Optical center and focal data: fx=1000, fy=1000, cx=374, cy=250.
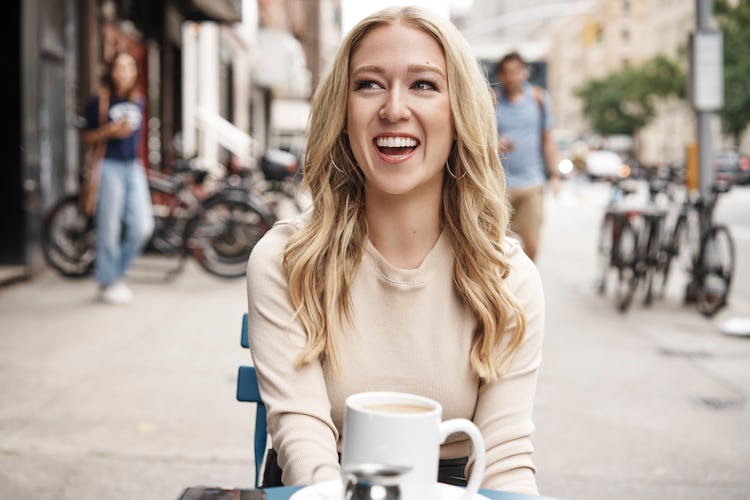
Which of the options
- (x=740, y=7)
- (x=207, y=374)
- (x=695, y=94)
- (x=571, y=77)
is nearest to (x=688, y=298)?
(x=695, y=94)

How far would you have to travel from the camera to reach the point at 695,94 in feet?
30.7

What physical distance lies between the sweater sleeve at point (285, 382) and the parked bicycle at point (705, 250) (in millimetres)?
6938

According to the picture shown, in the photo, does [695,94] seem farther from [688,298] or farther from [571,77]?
[571,77]

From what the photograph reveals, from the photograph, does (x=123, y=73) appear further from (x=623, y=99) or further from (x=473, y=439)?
(x=623, y=99)

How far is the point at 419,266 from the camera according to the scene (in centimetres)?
205

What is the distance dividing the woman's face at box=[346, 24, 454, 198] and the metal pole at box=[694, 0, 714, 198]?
756 centimetres

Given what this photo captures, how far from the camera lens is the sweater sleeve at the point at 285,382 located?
73.7 inches

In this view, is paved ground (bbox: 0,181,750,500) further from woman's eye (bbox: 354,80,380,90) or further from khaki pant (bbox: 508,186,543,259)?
woman's eye (bbox: 354,80,380,90)

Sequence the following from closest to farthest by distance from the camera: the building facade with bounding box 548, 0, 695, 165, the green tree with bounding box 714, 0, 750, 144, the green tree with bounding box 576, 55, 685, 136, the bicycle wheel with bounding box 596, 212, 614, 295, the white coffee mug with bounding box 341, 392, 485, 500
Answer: the white coffee mug with bounding box 341, 392, 485, 500 < the bicycle wheel with bounding box 596, 212, 614, 295 < the green tree with bounding box 714, 0, 750, 144 < the green tree with bounding box 576, 55, 685, 136 < the building facade with bounding box 548, 0, 695, 165

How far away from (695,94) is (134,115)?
16.8 ft

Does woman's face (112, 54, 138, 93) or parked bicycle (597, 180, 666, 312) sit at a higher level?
woman's face (112, 54, 138, 93)

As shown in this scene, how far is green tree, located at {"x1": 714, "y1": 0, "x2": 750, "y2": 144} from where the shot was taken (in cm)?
4084

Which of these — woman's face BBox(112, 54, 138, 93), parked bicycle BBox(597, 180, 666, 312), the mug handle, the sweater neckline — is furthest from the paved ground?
the mug handle

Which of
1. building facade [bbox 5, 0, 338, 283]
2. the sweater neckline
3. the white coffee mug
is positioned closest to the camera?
the white coffee mug
